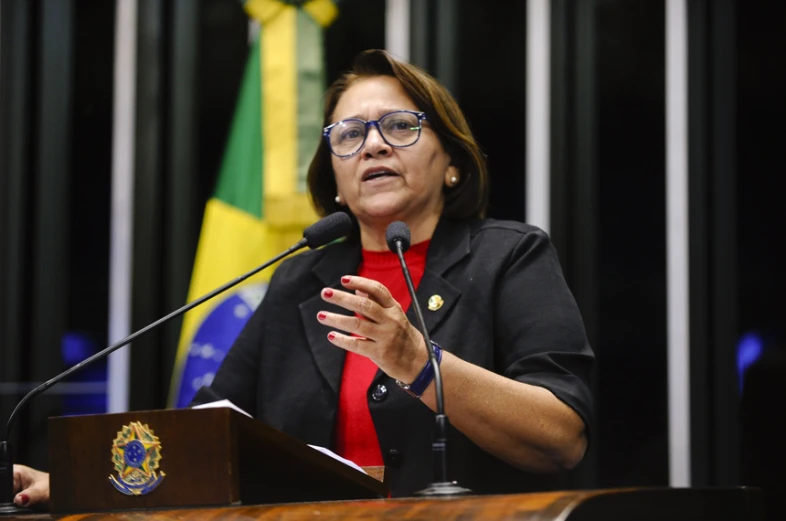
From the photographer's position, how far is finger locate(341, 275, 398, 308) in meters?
1.38

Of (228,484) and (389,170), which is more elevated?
(389,170)

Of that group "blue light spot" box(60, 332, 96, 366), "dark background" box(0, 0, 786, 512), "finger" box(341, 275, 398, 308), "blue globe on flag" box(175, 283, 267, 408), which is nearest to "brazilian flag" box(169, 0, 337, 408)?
"blue globe on flag" box(175, 283, 267, 408)

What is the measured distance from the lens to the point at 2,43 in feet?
12.0

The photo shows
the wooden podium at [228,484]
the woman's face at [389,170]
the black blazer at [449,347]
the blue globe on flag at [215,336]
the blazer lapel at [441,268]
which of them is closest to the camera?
the wooden podium at [228,484]

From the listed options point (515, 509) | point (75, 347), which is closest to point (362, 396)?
point (515, 509)

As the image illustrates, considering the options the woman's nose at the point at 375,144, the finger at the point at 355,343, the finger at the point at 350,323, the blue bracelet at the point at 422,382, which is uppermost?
the woman's nose at the point at 375,144

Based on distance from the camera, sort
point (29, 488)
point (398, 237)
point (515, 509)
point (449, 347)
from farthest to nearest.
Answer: point (449, 347) → point (29, 488) → point (398, 237) → point (515, 509)

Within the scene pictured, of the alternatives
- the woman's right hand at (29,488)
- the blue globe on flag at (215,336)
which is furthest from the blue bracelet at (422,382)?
the blue globe on flag at (215,336)

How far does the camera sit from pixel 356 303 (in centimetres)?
139

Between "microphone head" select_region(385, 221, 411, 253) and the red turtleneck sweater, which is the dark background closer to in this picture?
the red turtleneck sweater

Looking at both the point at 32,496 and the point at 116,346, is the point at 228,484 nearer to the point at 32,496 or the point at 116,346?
the point at 116,346

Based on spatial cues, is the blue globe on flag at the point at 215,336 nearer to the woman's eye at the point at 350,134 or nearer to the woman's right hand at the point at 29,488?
the woman's eye at the point at 350,134

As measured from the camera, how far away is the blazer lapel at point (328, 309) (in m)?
1.95

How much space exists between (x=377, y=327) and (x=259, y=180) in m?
1.93
